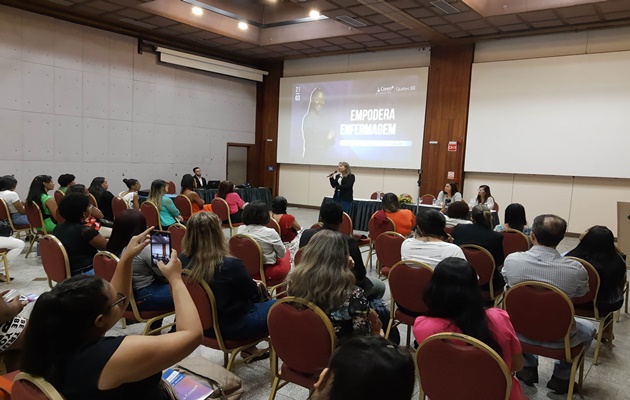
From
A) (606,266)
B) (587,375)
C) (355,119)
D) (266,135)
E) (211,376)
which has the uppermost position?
(355,119)

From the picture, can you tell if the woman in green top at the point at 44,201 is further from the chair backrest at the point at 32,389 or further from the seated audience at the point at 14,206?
the chair backrest at the point at 32,389

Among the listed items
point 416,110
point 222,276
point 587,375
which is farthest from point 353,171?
point 222,276

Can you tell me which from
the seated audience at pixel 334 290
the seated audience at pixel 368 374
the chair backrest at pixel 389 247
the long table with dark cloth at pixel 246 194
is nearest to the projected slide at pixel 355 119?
the long table with dark cloth at pixel 246 194

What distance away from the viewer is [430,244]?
321cm

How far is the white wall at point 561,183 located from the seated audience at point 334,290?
844cm

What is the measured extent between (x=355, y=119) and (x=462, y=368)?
10.3 meters

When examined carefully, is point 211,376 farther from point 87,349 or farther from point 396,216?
point 396,216

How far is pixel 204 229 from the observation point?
259cm

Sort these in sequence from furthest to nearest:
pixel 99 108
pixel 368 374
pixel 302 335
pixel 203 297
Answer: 1. pixel 99 108
2. pixel 203 297
3. pixel 302 335
4. pixel 368 374

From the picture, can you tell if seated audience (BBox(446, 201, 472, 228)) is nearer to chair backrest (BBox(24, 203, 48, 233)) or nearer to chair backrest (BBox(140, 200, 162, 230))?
chair backrest (BBox(140, 200, 162, 230))

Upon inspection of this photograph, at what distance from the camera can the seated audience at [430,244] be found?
3143 mm

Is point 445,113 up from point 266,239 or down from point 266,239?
up

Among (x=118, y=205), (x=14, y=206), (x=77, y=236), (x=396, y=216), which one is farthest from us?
(x=118, y=205)

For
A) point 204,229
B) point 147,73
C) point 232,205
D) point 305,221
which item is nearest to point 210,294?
point 204,229
